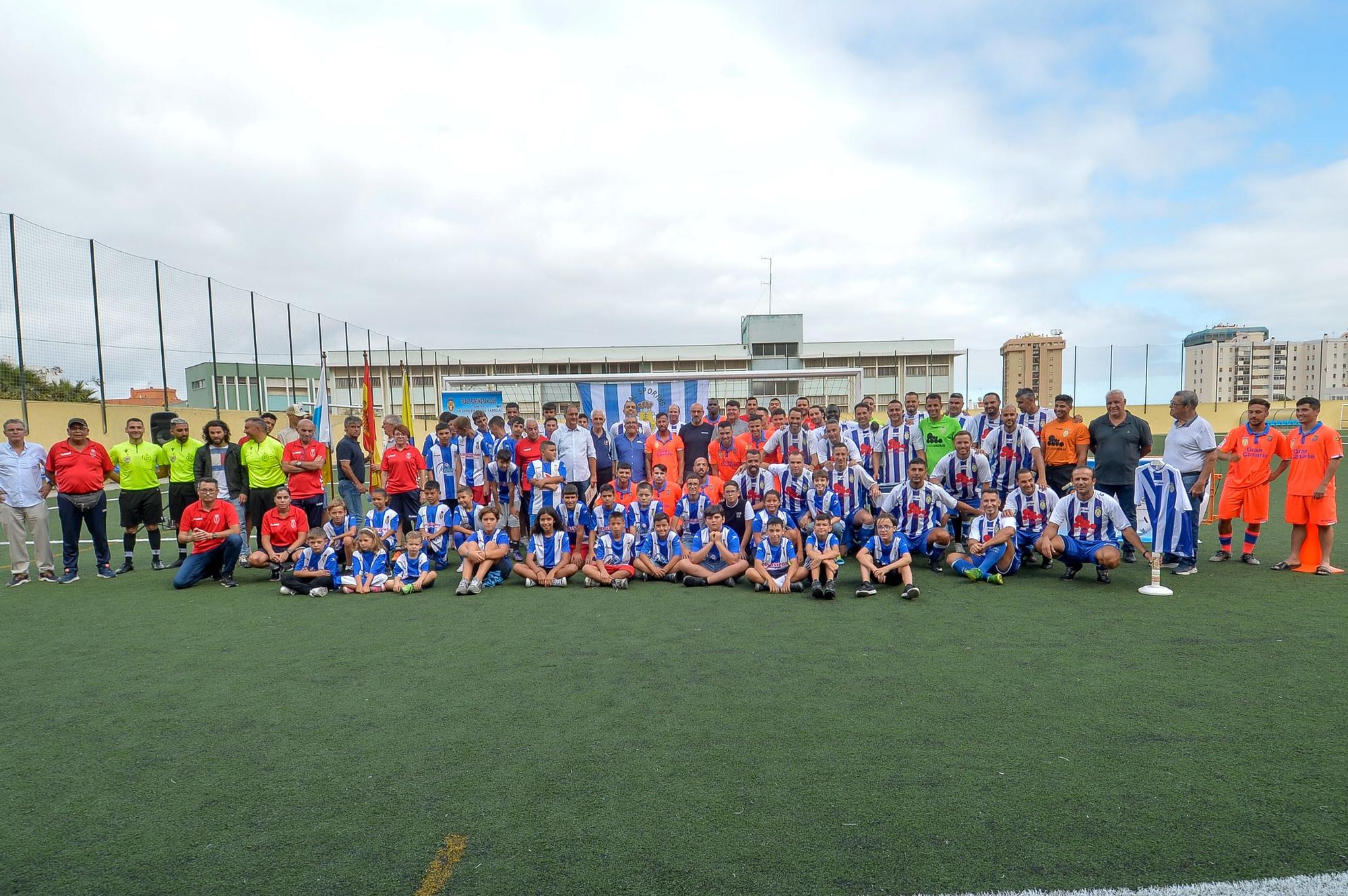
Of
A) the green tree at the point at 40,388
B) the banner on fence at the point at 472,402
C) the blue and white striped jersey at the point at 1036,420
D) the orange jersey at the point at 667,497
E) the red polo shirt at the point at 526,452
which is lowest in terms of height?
the orange jersey at the point at 667,497

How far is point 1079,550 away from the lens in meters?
6.19

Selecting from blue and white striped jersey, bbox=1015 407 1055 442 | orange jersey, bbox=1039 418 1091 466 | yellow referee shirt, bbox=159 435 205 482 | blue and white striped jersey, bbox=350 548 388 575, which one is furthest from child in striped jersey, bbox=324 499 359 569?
orange jersey, bbox=1039 418 1091 466

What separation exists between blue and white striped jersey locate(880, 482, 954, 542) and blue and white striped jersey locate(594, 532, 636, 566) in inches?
100

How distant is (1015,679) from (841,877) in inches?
81.3

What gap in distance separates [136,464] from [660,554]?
18.1 feet

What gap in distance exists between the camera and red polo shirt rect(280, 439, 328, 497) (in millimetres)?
7445

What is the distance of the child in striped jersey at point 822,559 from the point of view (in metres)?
5.80

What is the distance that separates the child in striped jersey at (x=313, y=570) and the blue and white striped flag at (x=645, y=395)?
5.03 m

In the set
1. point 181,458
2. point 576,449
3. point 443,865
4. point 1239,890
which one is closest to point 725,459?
point 576,449

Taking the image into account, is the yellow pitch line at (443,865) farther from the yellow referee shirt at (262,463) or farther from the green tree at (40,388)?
the green tree at (40,388)

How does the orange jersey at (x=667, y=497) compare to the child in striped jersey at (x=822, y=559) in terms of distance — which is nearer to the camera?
the child in striped jersey at (x=822, y=559)

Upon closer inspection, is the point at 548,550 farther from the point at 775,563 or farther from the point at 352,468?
the point at 352,468

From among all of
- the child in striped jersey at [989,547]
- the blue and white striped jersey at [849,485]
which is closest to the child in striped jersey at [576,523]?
the blue and white striped jersey at [849,485]

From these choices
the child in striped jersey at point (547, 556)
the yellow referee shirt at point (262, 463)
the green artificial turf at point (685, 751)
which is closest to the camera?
the green artificial turf at point (685, 751)
